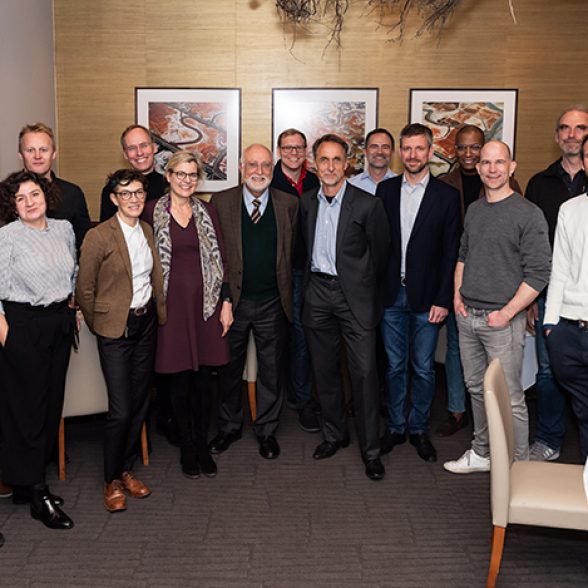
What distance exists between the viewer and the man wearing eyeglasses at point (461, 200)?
4.54 meters

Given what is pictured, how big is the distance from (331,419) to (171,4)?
12.4 feet

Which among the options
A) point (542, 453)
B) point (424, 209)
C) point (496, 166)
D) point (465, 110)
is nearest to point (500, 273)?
point (496, 166)

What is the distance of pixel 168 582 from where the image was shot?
115 inches

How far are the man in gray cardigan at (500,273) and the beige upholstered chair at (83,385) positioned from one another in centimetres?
202

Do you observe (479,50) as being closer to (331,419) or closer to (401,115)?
(401,115)

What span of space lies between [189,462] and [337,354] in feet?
3.46

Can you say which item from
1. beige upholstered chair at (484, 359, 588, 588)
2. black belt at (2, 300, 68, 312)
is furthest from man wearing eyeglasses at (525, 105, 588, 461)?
black belt at (2, 300, 68, 312)

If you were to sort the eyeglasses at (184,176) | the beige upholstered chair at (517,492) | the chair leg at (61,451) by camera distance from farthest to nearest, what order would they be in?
1. the chair leg at (61,451)
2. the eyeglasses at (184,176)
3. the beige upholstered chair at (517,492)

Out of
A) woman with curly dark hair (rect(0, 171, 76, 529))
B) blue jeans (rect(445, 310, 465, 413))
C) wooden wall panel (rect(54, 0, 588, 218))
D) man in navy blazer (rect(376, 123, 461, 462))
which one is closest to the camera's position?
woman with curly dark hair (rect(0, 171, 76, 529))

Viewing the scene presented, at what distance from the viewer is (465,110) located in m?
6.00

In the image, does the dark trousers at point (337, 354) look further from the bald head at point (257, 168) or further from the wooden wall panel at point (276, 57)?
the wooden wall panel at point (276, 57)

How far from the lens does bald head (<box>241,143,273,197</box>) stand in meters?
3.98

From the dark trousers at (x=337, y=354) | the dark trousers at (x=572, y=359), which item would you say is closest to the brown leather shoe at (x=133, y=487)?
the dark trousers at (x=337, y=354)

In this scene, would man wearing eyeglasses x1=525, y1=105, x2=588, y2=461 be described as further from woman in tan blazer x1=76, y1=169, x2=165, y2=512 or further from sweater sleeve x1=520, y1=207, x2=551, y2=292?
woman in tan blazer x1=76, y1=169, x2=165, y2=512
